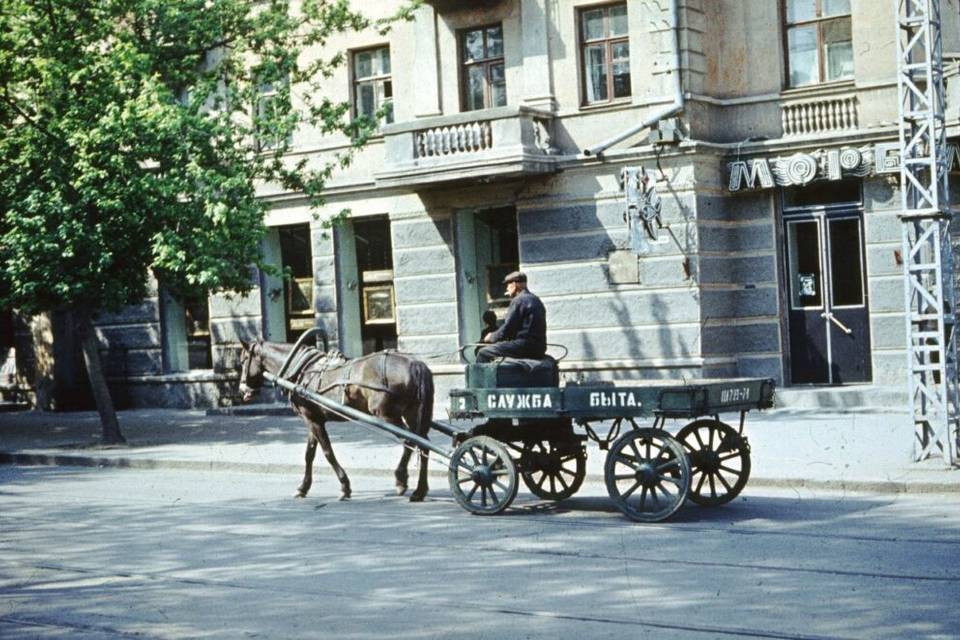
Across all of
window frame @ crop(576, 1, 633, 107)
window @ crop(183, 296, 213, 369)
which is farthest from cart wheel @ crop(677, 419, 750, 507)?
window @ crop(183, 296, 213, 369)

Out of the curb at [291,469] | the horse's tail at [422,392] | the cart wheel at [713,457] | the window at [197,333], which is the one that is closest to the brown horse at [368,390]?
the horse's tail at [422,392]

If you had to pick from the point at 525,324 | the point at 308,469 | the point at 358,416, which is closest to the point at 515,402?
the point at 525,324

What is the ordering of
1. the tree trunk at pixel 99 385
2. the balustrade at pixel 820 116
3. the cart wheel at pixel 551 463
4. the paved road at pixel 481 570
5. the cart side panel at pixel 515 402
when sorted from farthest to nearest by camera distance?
the balustrade at pixel 820 116 → the tree trunk at pixel 99 385 → the cart wheel at pixel 551 463 → the cart side panel at pixel 515 402 → the paved road at pixel 481 570

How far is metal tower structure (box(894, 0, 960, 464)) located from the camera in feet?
46.8

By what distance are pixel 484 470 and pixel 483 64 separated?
1479 centimetres

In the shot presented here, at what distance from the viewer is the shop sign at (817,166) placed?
2206 cm

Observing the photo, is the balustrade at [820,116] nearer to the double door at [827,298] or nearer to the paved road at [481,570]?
the double door at [827,298]

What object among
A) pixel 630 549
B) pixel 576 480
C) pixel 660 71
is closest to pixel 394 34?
pixel 660 71

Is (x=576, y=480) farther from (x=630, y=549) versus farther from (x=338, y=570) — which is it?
(x=338, y=570)

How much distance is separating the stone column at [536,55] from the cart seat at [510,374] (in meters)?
12.8

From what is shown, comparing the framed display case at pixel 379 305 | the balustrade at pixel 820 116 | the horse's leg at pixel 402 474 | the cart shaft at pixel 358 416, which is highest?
the balustrade at pixel 820 116

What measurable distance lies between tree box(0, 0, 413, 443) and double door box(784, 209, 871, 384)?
8.40 meters

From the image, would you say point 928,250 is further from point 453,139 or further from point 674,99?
point 453,139

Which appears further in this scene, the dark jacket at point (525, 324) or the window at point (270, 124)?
the window at point (270, 124)
